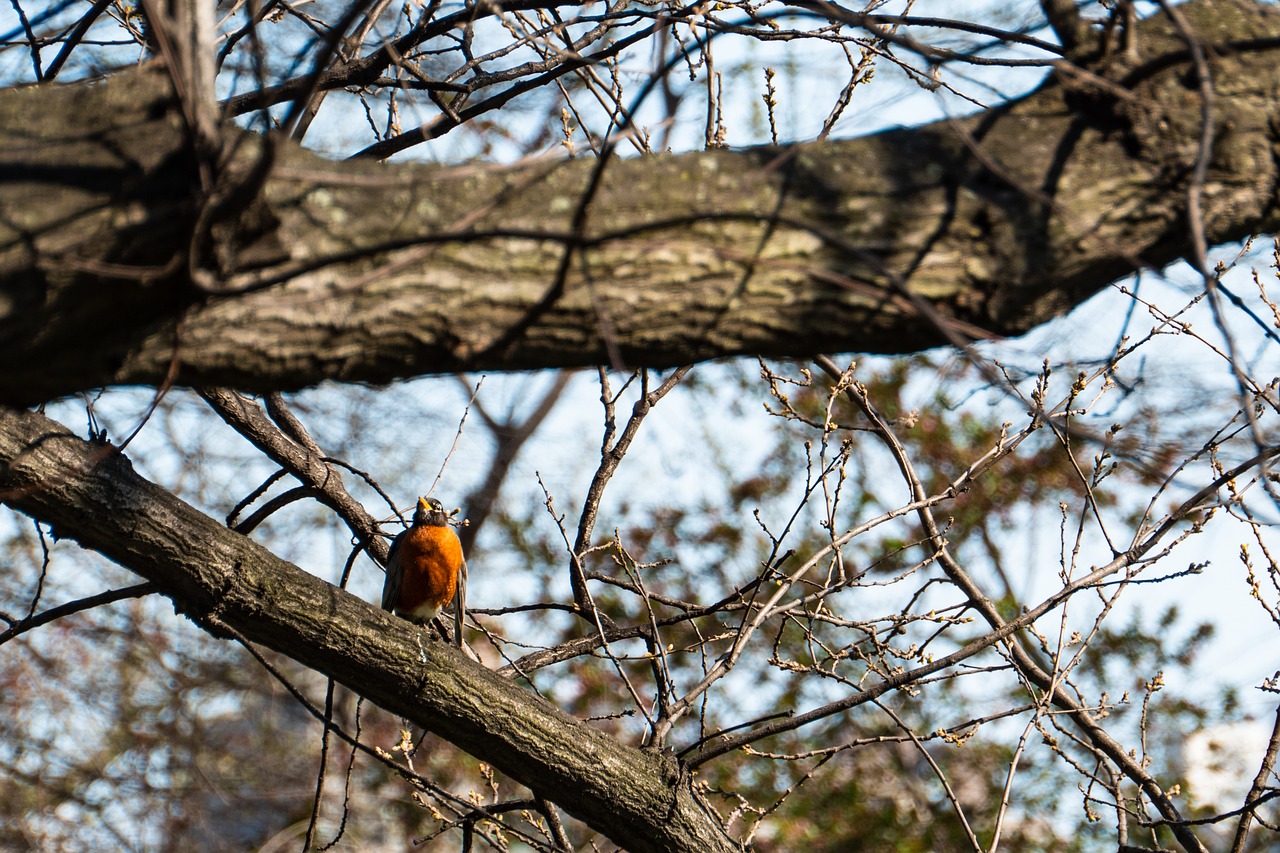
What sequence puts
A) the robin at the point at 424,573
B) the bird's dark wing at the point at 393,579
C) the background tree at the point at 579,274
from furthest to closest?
the robin at the point at 424,573 → the bird's dark wing at the point at 393,579 → the background tree at the point at 579,274

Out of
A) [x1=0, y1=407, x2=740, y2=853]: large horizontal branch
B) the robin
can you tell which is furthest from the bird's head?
[x1=0, y1=407, x2=740, y2=853]: large horizontal branch

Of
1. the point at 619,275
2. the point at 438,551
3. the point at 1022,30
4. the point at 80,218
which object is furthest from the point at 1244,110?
the point at 438,551

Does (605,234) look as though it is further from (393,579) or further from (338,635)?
(393,579)

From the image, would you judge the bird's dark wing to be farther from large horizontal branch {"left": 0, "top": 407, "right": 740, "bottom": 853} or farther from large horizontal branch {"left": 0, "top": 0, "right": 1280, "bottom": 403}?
large horizontal branch {"left": 0, "top": 0, "right": 1280, "bottom": 403}

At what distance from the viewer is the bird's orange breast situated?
14.3 feet

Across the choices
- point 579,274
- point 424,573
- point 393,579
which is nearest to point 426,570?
point 424,573

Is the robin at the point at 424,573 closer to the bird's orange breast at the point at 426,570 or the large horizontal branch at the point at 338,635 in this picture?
the bird's orange breast at the point at 426,570

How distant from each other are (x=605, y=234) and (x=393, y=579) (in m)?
3.05

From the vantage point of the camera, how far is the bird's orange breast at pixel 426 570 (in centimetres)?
436

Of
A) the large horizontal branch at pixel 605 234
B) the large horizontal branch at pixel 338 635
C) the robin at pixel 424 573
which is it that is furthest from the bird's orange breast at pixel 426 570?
the large horizontal branch at pixel 605 234

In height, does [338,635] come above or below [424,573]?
below

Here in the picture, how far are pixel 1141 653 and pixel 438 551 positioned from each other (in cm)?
679

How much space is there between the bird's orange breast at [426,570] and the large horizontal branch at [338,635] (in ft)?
6.11

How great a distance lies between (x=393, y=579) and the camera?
14.0 feet
